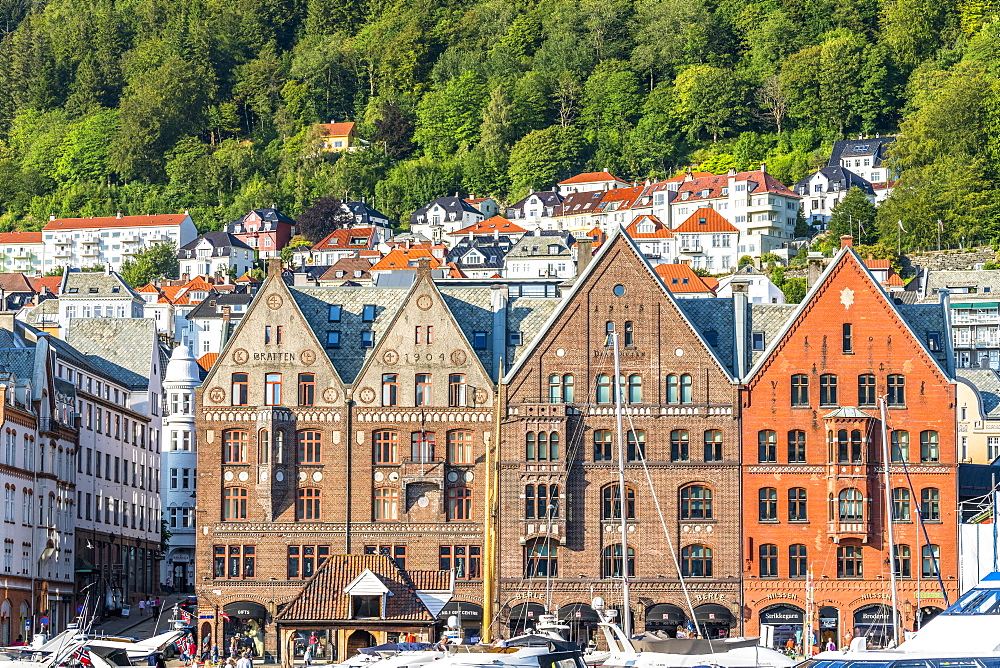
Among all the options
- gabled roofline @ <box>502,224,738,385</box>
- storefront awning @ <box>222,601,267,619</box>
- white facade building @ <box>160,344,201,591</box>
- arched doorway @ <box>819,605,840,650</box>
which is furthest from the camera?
white facade building @ <box>160,344,201,591</box>

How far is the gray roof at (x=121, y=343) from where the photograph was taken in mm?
120750

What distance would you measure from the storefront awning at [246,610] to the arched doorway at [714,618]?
1936 centimetres

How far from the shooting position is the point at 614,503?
88.2 metres

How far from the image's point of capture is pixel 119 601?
10888 centimetres

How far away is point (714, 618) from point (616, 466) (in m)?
7.94

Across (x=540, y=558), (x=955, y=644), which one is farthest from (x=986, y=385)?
(x=955, y=644)

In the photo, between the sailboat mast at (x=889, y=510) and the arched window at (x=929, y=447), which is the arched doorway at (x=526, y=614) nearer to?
the sailboat mast at (x=889, y=510)

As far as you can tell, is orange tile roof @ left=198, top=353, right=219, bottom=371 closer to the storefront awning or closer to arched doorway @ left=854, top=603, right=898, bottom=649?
the storefront awning

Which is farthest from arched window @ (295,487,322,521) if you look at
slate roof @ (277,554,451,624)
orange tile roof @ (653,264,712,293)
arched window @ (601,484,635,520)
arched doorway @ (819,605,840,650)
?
orange tile roof @ (653,264,712,293)

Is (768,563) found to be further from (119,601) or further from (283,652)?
(119,601)

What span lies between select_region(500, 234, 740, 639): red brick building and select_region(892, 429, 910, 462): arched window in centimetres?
700

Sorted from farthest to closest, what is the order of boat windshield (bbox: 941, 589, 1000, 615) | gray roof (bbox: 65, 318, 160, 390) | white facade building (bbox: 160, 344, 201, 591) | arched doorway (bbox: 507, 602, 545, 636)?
white facade building (bbox: 160, 344, 201, 591), gray roof (bbox: 65, 318, 160, 390), arched doorway (bbox: 507, 602, 545, 636), boat windshield (bbox: 941, 589, 1000, 615)

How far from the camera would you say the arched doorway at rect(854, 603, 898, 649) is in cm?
8494

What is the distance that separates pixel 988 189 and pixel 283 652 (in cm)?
13467
